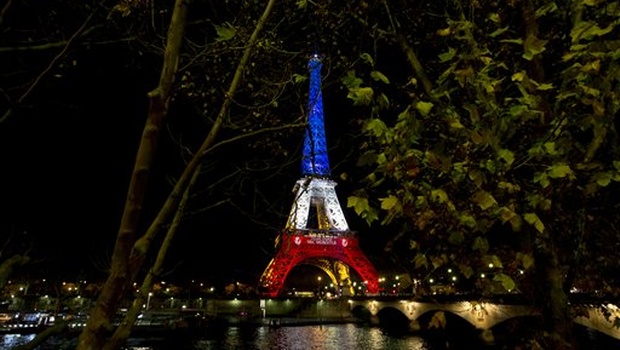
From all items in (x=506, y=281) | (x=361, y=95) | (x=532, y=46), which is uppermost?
(x=532, y=46)

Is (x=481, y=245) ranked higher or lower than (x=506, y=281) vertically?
higher

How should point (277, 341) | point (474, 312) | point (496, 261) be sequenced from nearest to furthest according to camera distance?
point (496, 261), point (474, 312), point (277, 341)

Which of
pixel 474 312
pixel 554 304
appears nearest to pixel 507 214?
pixel 554 304

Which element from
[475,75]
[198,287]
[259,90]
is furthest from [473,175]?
[198,287]

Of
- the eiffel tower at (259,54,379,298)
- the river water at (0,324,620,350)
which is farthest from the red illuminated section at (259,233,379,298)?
the river water at (0,324,620,350)

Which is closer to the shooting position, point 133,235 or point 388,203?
point 133,235

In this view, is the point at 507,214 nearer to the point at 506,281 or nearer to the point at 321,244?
the point at 506,281

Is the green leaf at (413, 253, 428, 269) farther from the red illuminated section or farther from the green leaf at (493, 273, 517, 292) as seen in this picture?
the red illuminated section

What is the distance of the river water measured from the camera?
4316cm

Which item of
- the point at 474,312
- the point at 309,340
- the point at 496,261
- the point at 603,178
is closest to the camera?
the point at 496,261

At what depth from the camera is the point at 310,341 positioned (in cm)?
4794

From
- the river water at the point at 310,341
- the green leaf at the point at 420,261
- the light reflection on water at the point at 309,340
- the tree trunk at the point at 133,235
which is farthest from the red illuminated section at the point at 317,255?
the tree trunk at the point at 133,235

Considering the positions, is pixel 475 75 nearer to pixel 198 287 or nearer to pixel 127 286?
pixel 127 286

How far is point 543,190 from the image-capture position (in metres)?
3.46
